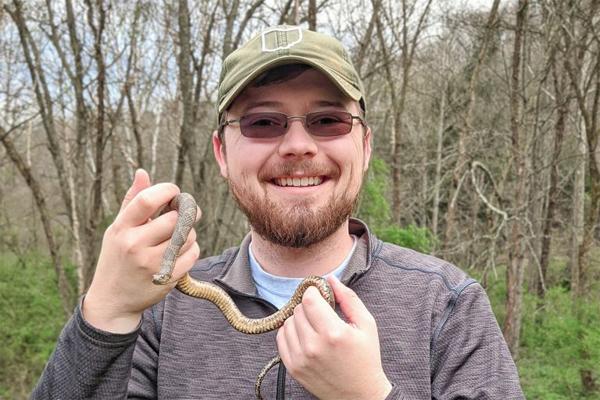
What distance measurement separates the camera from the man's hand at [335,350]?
148cm

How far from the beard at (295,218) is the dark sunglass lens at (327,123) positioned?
268mm

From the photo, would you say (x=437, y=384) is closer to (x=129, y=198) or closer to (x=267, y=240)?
Result: (x=267, y=240)

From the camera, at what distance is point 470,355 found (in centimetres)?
194

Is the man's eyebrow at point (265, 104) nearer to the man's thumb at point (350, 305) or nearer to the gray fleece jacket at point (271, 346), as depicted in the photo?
the gray fleece jacket at point (271, 346)

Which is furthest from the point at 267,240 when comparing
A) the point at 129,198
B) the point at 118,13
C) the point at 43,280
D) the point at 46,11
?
the point at 43,280

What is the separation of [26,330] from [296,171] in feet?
37.3

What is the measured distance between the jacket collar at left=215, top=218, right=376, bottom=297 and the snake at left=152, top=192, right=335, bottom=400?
7 centimetres

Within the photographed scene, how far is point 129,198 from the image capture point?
1769mm

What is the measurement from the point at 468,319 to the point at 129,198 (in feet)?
4.47

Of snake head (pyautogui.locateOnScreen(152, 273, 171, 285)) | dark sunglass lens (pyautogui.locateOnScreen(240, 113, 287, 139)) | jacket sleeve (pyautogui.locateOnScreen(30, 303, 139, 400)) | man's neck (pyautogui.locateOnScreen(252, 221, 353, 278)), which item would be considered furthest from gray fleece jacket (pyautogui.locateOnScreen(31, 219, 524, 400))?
dark sunglass lens (pyautogui.locateOnScreen(240, 113, 287, 139))

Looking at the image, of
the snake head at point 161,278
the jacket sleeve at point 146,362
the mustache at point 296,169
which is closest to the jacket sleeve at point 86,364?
the snake head at point 161,278

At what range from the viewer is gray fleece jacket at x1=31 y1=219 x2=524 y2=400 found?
176 centimetres

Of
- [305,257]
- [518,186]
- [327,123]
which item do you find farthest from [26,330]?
[327,123]

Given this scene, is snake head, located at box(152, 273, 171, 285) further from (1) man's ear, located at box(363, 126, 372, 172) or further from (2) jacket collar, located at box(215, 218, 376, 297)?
(1) man's ear, located at box(363, 126, 372, 172)
